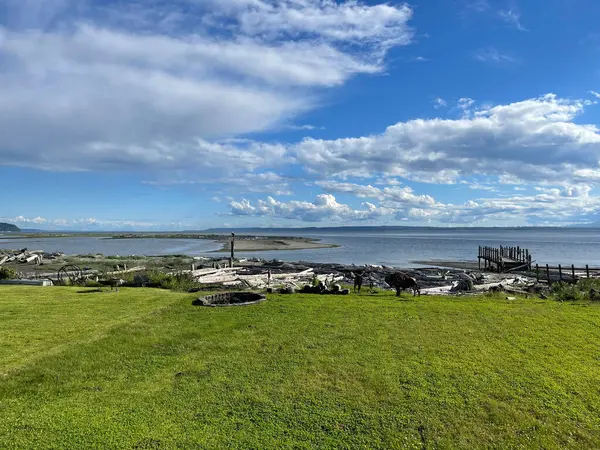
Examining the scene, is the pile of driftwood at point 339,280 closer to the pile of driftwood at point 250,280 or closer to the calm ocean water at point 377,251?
the pile of driftwood at point 250,280

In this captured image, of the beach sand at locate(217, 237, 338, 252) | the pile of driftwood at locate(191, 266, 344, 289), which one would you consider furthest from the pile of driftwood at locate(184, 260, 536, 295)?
the beach sand at locate(217, 237, 338, 252)

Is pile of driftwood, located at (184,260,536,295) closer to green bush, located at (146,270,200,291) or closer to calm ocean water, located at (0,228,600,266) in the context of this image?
green bush, located at (146,270,200,291)

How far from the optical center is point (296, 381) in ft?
22.1

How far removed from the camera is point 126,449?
4.79 metres

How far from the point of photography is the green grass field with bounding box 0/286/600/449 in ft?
17.0

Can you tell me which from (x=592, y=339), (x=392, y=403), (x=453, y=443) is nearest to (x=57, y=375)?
(x=392, y=403)

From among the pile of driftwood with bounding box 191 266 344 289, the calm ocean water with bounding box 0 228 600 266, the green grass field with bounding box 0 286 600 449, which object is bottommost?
the calm ocean water with bounding box 0 228 600 266

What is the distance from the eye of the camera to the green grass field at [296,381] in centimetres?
518

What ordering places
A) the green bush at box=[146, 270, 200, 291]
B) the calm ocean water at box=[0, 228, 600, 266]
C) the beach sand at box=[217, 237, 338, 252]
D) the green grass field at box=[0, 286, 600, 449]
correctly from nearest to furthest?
1. the green grass field at box=[0, 286, 600, 449]
2. the green bush at box=[146, 270, 200, 291]
3. the calm ocean water at box=[0, 228, 600, 266]
4. the beach sand at box=[217, 237, 338, 252]

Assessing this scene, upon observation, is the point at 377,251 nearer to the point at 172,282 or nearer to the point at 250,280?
the point at 250,280

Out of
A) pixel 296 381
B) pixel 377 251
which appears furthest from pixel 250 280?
pixel 377 251

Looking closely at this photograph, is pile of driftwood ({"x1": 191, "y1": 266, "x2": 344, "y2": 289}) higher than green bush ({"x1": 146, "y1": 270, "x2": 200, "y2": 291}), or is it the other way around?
green bush ({"x1": 146, "y1": 270, "x2": 200, "y2": 291})

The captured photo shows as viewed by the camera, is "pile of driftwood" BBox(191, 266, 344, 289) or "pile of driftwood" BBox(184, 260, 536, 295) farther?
"pile of driftwood" BBox(184, 260, 536, 295)

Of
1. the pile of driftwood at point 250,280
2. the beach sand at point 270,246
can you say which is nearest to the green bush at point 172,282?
the pile of driftwood at point 250,280
